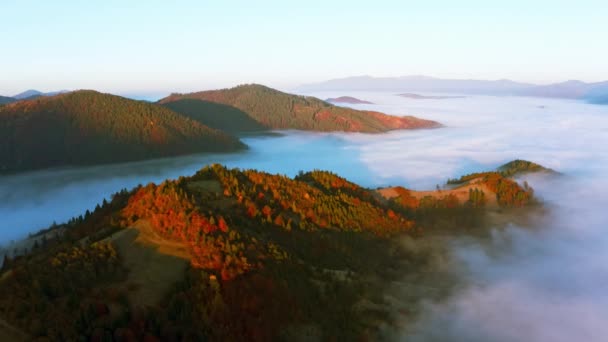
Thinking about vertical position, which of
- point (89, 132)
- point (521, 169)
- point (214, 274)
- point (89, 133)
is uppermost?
point (89, 132)

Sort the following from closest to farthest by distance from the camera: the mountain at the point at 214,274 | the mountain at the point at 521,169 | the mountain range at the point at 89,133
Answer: the mountain at the point at 214,274 < the mountain at the point at 521,169 < the mountain range at the point at 89,133

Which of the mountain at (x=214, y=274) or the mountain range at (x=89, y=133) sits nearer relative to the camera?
the mountain at (x=214, y=274)

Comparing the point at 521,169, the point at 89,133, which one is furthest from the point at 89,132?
the point at 521,169

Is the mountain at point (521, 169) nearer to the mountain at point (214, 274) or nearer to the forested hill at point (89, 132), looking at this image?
the mountain at point (214, 274)

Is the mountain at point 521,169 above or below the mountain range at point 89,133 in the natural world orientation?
below

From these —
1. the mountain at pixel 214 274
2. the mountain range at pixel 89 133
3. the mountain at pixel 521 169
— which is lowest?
the mountain at pixel 521 169

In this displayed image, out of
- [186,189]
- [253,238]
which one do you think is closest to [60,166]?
[186,189]

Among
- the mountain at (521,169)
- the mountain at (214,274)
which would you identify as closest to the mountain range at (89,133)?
the mountain at (521,169)

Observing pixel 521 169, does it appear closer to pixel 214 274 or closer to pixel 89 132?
pixel 214 274
